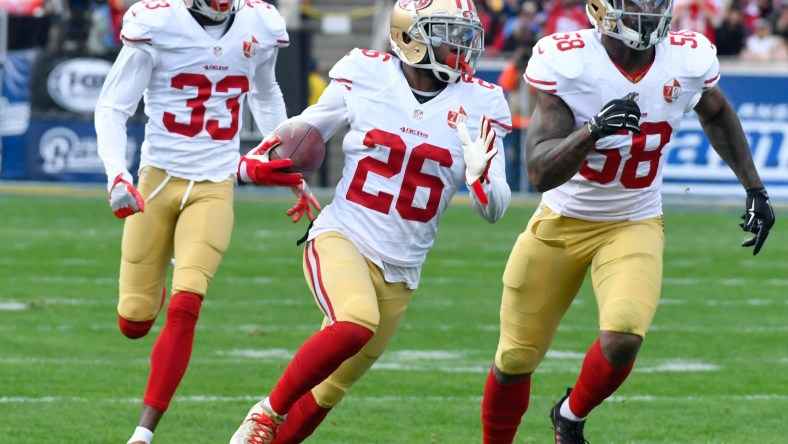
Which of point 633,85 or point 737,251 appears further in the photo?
point 737,251

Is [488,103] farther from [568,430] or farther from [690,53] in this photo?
[568,430]

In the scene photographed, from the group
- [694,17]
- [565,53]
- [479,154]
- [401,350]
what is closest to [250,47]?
[565,53]

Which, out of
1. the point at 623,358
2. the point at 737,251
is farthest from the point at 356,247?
the point at 737,251

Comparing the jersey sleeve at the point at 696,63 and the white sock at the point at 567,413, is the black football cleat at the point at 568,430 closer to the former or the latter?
the white sock at the point at 567,413

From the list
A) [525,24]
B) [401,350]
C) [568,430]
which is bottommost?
[525,24]

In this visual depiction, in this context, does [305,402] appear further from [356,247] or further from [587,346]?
[587,346]

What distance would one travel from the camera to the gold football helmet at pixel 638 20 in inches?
202

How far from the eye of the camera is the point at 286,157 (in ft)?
16.7

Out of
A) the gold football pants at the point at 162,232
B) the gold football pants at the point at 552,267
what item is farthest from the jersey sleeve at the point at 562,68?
the gold football pants at the point at 162,232

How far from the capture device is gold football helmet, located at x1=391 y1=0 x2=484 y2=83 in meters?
5.18

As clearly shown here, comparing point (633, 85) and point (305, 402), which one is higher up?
point (633, 85)

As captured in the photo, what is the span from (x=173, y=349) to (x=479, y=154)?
4.86 feet

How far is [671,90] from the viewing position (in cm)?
526

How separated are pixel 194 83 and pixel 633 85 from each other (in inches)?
74.9
